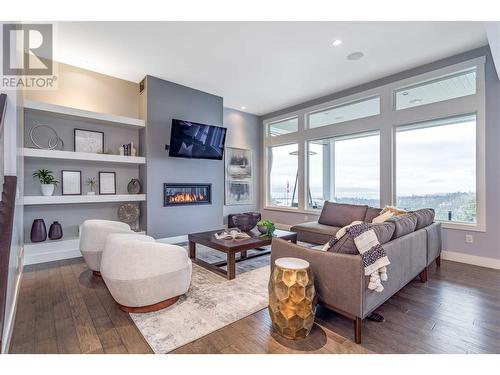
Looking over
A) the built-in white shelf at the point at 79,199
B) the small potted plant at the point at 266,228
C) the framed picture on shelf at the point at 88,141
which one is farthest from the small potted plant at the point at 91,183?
the small potted plant at the point at 266,228

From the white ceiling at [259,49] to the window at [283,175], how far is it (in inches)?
80.3

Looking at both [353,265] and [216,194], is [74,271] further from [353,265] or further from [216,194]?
[353,265]

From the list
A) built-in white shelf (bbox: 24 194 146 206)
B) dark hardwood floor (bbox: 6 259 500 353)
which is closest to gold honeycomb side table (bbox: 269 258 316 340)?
dark hardwood floor (bbox: 6 259 500 353)

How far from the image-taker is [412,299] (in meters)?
2.53

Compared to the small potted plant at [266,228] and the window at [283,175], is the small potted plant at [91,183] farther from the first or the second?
the window at [283,175]

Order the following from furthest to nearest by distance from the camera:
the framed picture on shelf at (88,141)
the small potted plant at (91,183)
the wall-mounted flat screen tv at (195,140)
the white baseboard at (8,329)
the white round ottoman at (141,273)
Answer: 1. the wall-mounted flat screen tv at (195,140)
2. the small potted plant at (91,183)
3. the framed picture on shelf at (88,141)
4. the white round ottoman at (141,273)
5. the white baseboard at (8,329)

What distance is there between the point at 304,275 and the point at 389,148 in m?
3.69

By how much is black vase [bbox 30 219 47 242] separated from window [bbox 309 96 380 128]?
5537 millimetres

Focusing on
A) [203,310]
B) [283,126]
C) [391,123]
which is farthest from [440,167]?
[203,310]

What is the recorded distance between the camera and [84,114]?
3936 mm

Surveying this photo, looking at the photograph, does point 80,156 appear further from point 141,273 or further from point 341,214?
point 341,214

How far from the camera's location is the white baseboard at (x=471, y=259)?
3435 mm

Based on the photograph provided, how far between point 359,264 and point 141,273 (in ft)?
5.79

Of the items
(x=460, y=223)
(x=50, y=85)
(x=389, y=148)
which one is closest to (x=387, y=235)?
(x=460, y=223)
